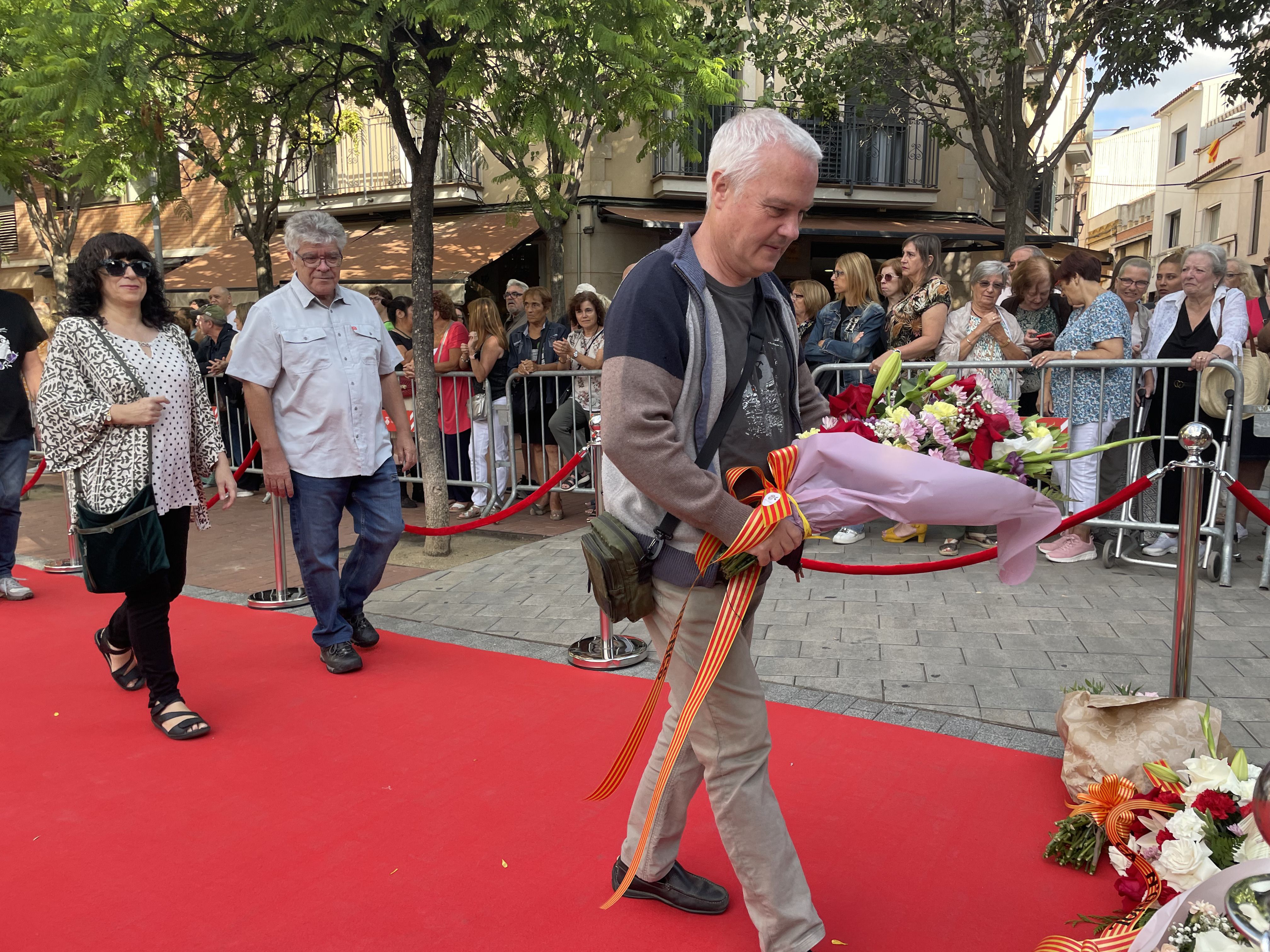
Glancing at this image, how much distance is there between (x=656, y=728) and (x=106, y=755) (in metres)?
2.17

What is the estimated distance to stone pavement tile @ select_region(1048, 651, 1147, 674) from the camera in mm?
4387

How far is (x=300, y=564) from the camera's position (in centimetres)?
478

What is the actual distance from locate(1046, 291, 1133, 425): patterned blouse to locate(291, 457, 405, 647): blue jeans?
13.7ft

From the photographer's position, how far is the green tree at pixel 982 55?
1262cm

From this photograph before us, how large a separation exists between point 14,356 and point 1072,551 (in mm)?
6812

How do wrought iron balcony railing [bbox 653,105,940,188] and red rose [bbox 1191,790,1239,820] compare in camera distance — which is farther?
wrought iron balcony railing [bbox 653,105,940,188]

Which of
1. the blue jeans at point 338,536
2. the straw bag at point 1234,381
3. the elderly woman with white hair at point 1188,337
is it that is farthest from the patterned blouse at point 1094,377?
the blue jeans at point 338,536

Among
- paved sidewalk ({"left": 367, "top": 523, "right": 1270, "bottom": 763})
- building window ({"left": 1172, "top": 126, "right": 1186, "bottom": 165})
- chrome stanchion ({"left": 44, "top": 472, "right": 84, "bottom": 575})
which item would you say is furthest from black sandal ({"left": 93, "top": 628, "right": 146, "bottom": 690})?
building window ({"left": 1172, "top": 126, "right": 1186, "bottom": 165})

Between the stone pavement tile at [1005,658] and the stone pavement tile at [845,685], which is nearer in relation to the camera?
the stone pavement tile at [845,685]

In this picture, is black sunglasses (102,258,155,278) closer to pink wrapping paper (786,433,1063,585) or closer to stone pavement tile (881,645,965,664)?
pink wrapping paper (786,433,1063,585)

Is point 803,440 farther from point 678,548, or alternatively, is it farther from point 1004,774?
point 1004,774

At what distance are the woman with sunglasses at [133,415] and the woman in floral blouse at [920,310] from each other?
4305 millimetres

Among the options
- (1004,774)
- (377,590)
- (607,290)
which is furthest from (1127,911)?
(607,290)

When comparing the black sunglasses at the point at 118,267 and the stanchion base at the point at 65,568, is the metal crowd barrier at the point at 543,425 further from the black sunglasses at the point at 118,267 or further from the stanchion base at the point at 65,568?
the black sunglasses at the point at 118,267
